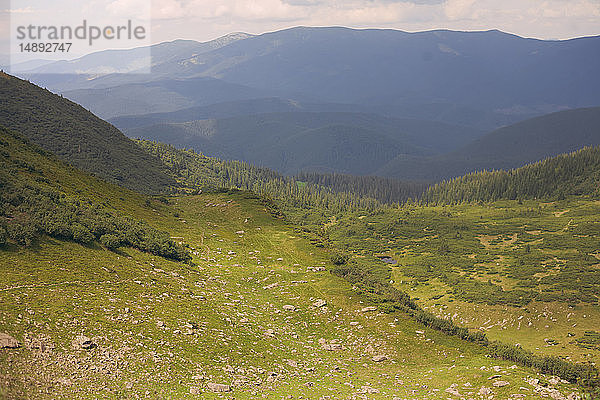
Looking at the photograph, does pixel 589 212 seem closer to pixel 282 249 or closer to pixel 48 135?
pixel 282 249

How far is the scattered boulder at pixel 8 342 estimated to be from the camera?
2170 cm

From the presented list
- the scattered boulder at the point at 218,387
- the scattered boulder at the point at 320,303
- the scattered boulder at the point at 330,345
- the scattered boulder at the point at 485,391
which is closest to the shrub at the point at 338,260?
the scattered boulder at the point at 320,303

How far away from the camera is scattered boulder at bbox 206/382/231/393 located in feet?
79.2

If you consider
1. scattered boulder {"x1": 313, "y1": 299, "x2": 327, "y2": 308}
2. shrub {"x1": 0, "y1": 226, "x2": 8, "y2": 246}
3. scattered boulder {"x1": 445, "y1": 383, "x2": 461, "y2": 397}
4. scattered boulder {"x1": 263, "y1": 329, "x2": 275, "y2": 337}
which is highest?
shrub {"x1": 0, "y1": 226, "x2": 8, "y2": 246}

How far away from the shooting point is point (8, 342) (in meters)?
22.0

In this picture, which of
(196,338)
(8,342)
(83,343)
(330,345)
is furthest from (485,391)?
(8,342)

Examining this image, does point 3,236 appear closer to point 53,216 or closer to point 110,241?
point 53,216

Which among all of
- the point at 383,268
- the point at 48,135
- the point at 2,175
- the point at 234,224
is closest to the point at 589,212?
the point at 383,268

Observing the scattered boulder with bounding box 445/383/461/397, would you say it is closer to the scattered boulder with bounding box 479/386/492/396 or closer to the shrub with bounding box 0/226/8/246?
the scattered boulder with bounding box 479/386/492/396

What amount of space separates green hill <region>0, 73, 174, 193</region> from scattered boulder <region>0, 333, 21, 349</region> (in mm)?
130879

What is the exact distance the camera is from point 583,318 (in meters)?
76.6

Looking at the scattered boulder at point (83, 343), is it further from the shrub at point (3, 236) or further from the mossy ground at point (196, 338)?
the shrub at point (3, 236)

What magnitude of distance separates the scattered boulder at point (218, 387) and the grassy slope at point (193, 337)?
38cm

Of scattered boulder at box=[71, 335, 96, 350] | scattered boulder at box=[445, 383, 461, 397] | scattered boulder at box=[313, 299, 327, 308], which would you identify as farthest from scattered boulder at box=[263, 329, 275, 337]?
scattered boulder at box=[445, 383, 461, 397]
